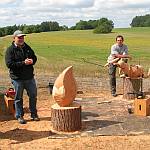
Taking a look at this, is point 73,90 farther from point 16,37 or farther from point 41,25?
point 41,25

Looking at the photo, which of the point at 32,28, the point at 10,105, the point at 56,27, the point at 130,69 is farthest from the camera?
the point at 56,27

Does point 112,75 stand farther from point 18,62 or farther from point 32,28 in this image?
point 32,28

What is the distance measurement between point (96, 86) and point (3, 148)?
21.7 ft

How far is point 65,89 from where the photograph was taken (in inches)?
291

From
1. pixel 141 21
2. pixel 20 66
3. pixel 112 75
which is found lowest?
pixel 112 75

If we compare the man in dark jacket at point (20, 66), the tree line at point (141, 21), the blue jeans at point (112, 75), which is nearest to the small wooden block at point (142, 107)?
the man in dark jacket at point (20, 66)

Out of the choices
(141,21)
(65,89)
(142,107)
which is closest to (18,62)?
(65,89)

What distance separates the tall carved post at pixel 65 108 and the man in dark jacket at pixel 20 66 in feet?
2.26

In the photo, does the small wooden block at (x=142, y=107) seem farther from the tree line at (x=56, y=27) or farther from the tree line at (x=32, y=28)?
the tree line at (x=32, y=28)

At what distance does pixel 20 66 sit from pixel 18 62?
8 centimetres

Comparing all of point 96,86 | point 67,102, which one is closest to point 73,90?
point 67,102

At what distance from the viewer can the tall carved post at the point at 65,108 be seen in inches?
279

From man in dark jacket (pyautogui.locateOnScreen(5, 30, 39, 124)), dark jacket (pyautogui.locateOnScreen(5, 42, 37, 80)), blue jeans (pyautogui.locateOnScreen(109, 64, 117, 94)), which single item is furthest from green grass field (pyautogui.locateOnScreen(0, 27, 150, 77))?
dark jacket (pyautogui.locateOnScreen(5, 42, 37, 80))

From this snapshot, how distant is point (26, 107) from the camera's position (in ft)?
31.1
